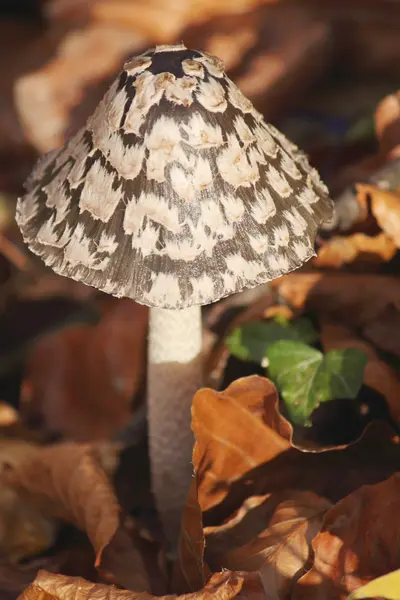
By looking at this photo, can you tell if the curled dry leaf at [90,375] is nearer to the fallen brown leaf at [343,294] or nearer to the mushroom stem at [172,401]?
the mushroom stem at [172,401]

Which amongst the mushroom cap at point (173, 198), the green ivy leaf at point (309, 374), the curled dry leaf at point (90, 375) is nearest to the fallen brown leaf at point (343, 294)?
the green ivy leaf at point (309, 374)

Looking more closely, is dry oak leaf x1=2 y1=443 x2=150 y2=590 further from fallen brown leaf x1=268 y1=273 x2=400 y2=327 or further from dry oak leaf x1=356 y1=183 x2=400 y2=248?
dry oak leaf x1=356 y1=183 x2=400 y2=248

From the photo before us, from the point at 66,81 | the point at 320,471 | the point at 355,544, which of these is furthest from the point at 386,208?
the point at 66,81

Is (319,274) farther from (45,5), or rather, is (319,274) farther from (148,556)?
(45,5)

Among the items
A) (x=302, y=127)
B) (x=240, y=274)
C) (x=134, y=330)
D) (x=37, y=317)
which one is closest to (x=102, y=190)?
(x=240, y=274)

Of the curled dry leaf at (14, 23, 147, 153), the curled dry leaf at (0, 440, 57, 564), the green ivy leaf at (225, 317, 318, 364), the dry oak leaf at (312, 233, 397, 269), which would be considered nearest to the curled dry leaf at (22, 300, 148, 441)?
the curled dry leaf at (0, 440, 57, 564)

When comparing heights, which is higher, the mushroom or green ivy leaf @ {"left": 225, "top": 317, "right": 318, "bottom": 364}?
the mushroom
